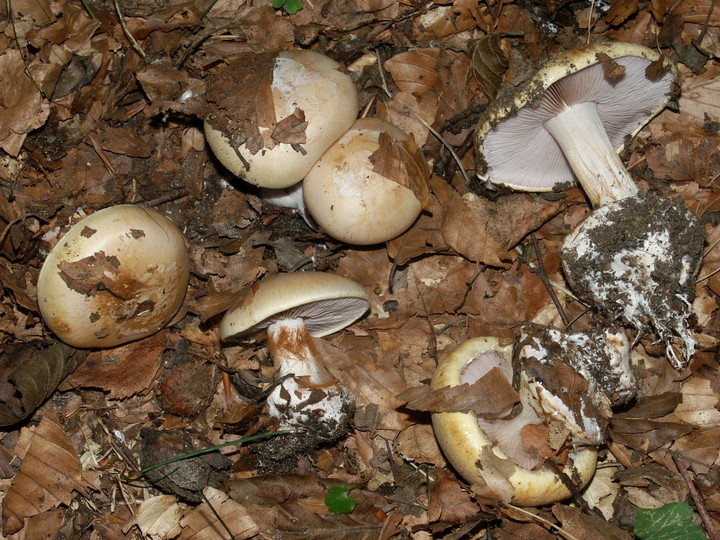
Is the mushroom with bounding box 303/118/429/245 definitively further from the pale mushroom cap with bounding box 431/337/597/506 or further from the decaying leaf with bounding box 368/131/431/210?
the pale mushroom cap with bounding box 431/337/597/506

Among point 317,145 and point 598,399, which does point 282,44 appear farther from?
→ point 598,399

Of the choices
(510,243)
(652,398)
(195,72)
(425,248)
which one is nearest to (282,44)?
(195,72)

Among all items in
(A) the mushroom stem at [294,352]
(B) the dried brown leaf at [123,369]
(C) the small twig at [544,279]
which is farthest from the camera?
(C) the small twig at [544,279]

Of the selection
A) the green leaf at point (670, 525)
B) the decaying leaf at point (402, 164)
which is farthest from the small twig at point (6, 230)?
the green leaf at point (670, 525)

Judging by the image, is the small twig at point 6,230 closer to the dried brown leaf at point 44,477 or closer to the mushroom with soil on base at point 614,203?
the dried brown leaf at point 44,477

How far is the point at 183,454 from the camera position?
11.5 feet

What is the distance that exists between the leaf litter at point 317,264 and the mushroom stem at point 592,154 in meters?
0.40

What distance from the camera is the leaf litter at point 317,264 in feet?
11.4

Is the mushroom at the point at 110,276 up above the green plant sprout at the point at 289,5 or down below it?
below

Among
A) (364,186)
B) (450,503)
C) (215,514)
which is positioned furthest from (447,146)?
(215,514)

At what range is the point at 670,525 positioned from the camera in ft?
10.6

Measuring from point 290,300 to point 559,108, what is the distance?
198 cm

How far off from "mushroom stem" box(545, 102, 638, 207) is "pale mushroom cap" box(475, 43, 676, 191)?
7 cm

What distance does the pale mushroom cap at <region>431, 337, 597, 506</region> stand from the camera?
2875 millimetres
